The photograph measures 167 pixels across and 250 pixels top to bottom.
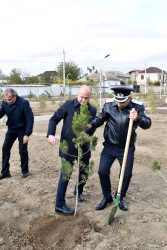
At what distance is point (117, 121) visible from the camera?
352cm

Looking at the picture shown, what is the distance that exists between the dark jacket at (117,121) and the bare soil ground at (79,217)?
0.79 m

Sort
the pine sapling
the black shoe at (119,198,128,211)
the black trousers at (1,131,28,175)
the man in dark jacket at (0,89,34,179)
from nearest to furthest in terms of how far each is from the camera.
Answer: the pine sapling, the black shoe at (119,198,128,211), the man in dark jacket at (0,89,34,179), the black trousers at (1,131,28,175)

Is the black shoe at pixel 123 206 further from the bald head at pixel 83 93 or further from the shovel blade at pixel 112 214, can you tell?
the bald head at pixel 83 93

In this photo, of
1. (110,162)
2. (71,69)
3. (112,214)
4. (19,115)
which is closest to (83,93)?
(110,162)

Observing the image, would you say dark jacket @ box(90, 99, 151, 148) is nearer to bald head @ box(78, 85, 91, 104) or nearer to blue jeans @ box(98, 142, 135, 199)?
blue jeans @ box(98, 142, 135, 199)

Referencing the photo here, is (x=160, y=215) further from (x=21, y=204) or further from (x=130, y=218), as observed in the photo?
(x=21, y=204)

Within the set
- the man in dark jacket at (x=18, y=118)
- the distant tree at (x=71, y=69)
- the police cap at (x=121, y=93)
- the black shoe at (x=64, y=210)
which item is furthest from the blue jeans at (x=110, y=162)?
the distant tree at (x=71, y=69)

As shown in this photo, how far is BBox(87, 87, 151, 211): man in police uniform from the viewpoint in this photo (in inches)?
136

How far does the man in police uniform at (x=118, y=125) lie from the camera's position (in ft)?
11.3

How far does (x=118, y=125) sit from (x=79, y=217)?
1313mm

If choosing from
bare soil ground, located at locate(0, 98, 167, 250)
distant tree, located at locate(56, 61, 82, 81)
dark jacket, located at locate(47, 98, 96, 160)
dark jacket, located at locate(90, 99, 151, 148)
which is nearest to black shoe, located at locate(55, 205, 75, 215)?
bare soil ground, located at locate(0, 98, 167, 250)

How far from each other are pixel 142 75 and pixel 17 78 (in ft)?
156

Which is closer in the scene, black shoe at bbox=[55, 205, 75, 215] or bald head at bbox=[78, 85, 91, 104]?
bald head at bbox=[78, 85, 91, 104]

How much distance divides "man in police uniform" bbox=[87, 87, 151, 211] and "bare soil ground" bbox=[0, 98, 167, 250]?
340 millimetres
